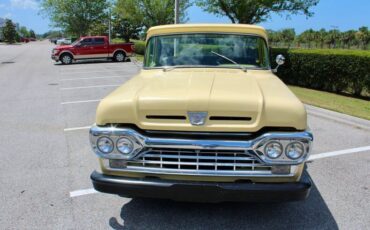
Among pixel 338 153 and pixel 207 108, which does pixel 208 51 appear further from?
pixel 338 153

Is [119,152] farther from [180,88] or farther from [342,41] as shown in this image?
[342,41]

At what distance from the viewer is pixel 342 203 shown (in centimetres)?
432

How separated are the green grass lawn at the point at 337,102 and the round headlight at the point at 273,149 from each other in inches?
251

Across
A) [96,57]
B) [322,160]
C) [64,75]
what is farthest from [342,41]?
[322,160]

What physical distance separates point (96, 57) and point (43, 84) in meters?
11.1

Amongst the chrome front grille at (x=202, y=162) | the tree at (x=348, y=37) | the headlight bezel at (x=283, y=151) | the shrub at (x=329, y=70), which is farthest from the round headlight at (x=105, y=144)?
the tree at (x=348, y=37)

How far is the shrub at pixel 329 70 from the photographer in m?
12.1

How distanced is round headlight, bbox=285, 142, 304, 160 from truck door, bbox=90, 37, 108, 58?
23519 mm

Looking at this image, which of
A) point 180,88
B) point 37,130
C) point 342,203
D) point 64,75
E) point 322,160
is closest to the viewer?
point 180,88

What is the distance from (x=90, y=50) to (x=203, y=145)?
23403mm

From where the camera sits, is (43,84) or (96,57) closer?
(43,84)

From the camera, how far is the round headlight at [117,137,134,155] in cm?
336

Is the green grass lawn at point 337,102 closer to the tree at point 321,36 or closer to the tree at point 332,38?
the tree at point 332,38

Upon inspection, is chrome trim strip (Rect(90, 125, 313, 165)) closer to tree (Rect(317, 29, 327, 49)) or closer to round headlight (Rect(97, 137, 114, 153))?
round headlight (Rect(97, 137, 114, 153))
